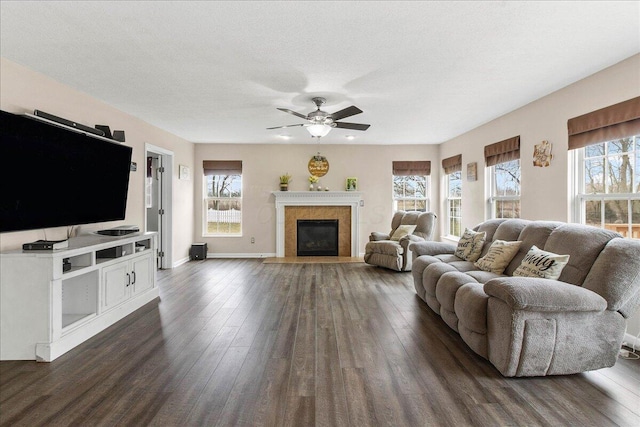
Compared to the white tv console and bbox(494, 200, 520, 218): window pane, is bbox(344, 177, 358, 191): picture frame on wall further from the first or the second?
the white tv console

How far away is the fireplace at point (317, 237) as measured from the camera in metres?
7.61

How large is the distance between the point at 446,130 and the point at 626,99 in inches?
124

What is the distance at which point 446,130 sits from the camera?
6184mm

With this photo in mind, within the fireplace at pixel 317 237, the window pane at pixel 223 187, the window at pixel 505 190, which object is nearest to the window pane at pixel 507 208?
the window at pixel 505 190

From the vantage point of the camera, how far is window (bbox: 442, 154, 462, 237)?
6.74 metres

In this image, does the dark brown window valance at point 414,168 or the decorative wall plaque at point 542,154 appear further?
the dark brown window valance at point 414,168

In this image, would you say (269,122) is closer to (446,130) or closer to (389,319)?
(446,130)

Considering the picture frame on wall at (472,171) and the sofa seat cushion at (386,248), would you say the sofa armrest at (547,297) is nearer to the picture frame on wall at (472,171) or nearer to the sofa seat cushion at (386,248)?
the sofa seat cushion at (386,248)

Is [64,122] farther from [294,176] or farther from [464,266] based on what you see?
[294,176]

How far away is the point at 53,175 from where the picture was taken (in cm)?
312

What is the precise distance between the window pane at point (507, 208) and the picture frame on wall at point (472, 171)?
0.66 metres

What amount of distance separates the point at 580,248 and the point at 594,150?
153cm

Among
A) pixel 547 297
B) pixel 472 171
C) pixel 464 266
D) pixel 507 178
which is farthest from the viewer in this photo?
pixel 472 171

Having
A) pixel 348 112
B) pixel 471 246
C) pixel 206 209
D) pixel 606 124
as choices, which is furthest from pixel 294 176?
pixel 606 124
